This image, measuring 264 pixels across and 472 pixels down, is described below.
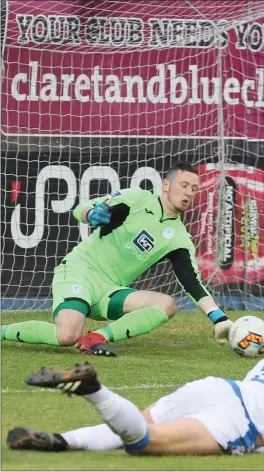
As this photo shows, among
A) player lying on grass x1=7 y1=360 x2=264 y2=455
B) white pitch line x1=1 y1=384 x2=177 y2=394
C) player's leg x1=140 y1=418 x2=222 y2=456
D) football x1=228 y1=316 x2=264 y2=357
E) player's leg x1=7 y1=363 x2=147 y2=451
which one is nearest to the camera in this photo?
player's leg x1=7 y1=363 x2=147 y2=451

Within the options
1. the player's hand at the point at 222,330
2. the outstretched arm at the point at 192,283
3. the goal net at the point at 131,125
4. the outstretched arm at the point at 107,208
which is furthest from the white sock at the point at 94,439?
the goal net at the point at 131,125

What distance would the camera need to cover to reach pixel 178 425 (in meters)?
4.76

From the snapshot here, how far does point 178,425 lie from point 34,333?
331 centimetres

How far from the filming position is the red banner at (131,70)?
10.9 m

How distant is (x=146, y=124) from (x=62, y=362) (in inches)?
166

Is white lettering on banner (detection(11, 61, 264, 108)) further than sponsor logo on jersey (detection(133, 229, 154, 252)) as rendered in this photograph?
Yes

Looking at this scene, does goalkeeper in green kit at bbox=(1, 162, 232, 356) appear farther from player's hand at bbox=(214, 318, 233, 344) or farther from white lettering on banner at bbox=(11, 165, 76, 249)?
white lettering on banner at bbox=(11, 165, 76, 249)

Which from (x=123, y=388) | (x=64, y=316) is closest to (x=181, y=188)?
(x=64, y=316)

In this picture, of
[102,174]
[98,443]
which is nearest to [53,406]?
[98,443]

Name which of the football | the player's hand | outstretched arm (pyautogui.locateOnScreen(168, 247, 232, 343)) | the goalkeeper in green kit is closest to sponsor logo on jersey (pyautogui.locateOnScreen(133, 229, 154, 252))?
the goalkeeper in green kit

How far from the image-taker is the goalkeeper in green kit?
7.86m

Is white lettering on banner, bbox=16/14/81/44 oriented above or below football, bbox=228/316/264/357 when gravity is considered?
above

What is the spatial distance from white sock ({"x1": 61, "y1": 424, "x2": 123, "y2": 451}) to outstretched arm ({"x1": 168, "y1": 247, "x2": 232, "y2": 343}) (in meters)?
2.58

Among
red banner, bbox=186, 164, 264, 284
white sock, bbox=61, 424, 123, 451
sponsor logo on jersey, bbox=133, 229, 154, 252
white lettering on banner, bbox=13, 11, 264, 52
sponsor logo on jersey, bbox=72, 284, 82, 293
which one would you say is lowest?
red banner, bbox=186, 164, 264, 284
